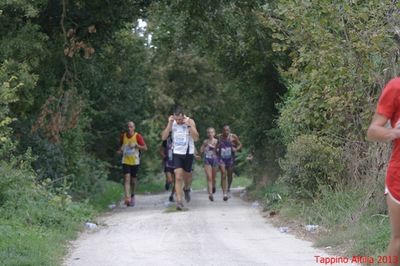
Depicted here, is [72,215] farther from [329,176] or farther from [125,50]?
[125,50]

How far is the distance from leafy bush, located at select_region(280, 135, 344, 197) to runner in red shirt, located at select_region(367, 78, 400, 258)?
6.61 m

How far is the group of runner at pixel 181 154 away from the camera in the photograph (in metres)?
15.3

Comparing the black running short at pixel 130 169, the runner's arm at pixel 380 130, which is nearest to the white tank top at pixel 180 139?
the black running short at pixel 130 169

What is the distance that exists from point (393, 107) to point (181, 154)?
9720 millimetres

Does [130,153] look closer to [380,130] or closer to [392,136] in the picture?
[380,130]

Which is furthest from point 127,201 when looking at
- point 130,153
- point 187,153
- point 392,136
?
point 392,136

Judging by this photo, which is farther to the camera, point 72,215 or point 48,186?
point 48,186

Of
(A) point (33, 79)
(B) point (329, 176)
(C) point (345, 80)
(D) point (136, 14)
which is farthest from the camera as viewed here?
(D) point (136, 14)

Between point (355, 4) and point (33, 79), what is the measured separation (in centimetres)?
572

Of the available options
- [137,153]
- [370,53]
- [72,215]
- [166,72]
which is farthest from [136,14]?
[166,72]

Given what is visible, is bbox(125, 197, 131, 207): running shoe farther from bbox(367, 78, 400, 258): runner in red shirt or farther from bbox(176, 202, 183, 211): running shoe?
bbox(367, 78, 400, 258): runner in red shirt

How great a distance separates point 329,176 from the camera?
41.6 ft

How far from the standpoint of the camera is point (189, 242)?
10734 mm

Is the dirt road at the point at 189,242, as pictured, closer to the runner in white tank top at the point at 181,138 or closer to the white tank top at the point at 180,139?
the runner in white tank top at the point at 181,138
